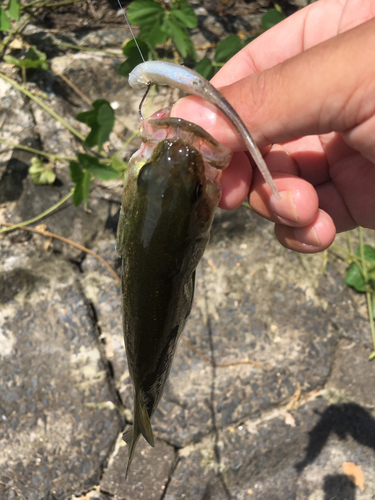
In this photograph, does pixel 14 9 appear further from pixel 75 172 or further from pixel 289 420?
pixel 289 420

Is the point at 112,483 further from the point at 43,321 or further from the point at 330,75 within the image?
the point at 330,75

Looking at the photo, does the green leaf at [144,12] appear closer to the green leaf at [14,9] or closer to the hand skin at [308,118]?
the hand skin at [308,118]

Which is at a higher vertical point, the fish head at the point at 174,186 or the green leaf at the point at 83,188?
the fish head at the point at 174,186

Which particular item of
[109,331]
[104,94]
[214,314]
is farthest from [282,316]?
[104,94]

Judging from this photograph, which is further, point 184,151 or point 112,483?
point 112,483

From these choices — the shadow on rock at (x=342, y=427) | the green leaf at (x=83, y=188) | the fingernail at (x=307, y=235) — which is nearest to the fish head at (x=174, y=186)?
the fingernail at (x=307, y=235)

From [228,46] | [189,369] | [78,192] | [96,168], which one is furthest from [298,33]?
[189,369]

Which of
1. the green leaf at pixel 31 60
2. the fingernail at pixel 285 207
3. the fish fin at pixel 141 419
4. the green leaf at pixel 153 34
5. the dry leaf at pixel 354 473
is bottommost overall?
the dry leaf at pixel 354 473
